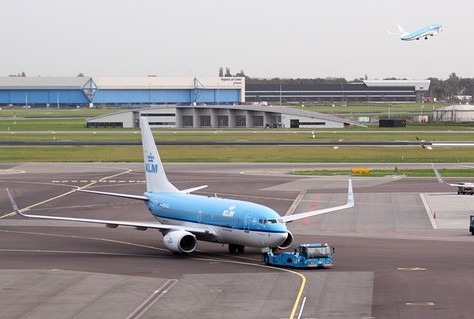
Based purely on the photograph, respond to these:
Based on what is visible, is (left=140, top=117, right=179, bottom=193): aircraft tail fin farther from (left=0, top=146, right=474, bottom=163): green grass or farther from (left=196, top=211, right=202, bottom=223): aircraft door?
(left=0, top=146, right=474, bottom=163): green grass

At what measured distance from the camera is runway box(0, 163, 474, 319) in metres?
44.7

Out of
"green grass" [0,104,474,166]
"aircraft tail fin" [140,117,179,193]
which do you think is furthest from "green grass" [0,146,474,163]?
"aircraft tail fin" [140,117,179,193]

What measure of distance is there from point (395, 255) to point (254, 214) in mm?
8137

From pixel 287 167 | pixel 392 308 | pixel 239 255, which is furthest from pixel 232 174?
pixel 392 308

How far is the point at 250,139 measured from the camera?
177875 millimetres

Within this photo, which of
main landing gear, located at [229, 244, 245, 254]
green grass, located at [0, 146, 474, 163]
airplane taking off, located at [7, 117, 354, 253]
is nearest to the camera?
airplane taking off, located at [7, 117, 354, 253]

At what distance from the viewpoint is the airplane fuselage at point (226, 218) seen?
57.7m

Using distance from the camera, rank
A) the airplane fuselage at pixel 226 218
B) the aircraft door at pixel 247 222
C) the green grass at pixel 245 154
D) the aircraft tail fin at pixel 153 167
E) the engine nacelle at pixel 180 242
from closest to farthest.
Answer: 1. the airplane fuselage at pixel 226 218
2. the aircraft door at pixel 247 222
3. the engine nacelle at pixel 180 242
4. the aircraft tail fin at pixel 153 167
5. the green grass at pixel 245 154

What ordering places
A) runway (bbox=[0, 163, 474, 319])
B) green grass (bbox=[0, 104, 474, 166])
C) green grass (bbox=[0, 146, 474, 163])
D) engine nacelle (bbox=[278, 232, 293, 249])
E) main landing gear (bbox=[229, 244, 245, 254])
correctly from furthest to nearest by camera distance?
green grass (bbox=[0, 104, 474, 166])
green grass (bbox=[0, 146, 474, 163])
main landing gear (bbox=[229, 244, 245, 254])
engine nacelle (bbox=[278, 232, 293, 249])
runway (bbox=[0, 163, 474, 319])

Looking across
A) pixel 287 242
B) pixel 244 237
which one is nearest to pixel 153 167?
pixel 244 237

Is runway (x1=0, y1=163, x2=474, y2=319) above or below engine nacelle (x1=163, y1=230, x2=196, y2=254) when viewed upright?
below

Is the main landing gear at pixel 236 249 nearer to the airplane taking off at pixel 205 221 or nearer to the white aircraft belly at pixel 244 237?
the airplane taking off at pixel 205 221

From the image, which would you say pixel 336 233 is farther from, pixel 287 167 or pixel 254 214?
pixel 287 167

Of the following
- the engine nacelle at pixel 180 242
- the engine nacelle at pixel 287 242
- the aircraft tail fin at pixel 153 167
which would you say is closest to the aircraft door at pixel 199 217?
the engine nacelle at pixel 180 242
